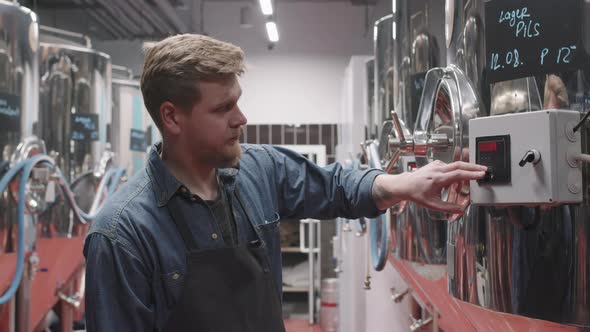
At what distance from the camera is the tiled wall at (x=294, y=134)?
718 cm

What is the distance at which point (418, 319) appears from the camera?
213cm

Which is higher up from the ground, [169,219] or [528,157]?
[528,157]

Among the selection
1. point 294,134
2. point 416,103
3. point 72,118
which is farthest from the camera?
point 294,134

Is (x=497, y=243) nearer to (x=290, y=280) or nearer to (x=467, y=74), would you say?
(x=467, y=74)

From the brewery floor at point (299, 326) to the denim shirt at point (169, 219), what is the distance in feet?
15.6

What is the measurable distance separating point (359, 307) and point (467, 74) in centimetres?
265

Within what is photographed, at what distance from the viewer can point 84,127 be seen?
12.3 ft

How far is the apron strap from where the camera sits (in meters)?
1.31

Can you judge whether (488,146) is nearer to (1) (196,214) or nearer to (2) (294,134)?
(1) (196,214)

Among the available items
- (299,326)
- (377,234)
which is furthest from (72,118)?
(299,326)

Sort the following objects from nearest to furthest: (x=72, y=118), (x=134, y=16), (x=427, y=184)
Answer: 1. (x=427, y=184)
2. (x=72, y=118)
3. (x=134, y=16)

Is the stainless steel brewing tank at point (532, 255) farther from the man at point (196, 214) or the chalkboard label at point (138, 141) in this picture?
the chalkboard label at point (138, 141)

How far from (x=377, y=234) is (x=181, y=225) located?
0.90 m

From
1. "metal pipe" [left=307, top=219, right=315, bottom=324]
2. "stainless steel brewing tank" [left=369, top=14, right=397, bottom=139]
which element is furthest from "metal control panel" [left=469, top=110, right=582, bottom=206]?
"metal pipe" [left=307, top=219, right=315, bottom=324]
